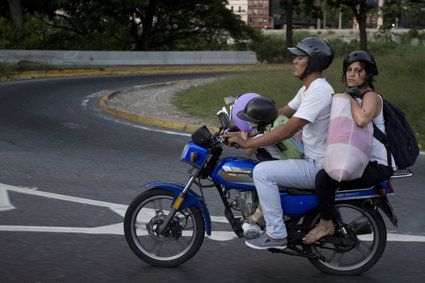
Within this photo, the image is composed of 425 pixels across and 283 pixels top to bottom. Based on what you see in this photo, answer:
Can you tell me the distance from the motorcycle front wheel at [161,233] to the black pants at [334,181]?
86cm

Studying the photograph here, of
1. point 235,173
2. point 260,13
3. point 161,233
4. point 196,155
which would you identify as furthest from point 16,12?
point 260,13

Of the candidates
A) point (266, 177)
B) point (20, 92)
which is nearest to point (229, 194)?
point (266, 177)

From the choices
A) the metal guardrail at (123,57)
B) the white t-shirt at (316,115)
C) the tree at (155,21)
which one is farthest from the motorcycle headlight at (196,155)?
the tree at (155,21)

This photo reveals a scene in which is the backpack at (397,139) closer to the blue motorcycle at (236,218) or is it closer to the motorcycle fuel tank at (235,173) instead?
the blue motorcycle at (236,218)

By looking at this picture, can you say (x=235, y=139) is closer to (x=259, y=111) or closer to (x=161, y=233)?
(x=259, y=111)

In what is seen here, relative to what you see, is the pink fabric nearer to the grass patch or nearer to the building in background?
the grass patch

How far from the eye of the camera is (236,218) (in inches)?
189

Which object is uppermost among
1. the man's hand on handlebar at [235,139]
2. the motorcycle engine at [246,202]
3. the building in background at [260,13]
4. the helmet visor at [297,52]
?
the helmet visor at [297,52]

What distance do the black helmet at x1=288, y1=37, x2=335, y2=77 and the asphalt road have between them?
1414 mm

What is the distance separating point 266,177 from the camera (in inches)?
177

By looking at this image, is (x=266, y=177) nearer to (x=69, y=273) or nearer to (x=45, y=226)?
(x=69, y=273)

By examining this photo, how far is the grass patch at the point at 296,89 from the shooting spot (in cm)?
1416

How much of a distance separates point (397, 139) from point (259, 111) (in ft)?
3.22

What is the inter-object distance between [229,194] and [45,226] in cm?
184
